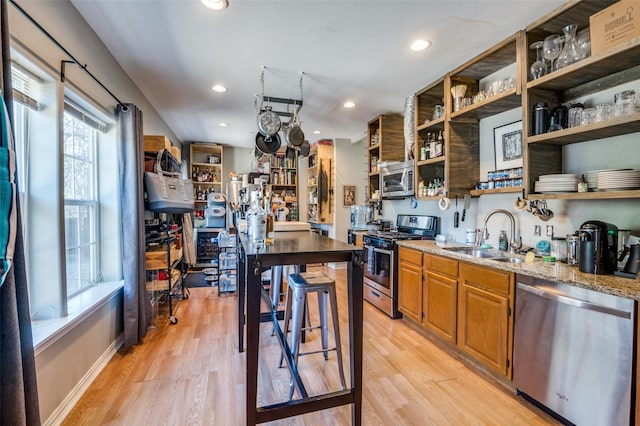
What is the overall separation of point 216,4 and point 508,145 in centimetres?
260

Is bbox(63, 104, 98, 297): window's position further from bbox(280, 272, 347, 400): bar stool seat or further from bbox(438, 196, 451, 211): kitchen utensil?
bbox(438, 196, 451, 211): kitchen utensil

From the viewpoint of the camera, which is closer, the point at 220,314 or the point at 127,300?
the point at 127,300

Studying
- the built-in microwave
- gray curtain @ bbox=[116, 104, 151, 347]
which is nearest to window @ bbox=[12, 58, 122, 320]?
A: gray curtain @ bbox=[116, 104, 151, 347]

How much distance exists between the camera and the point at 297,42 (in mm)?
2398

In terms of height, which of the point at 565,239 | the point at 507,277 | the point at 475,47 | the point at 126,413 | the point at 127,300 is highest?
the point at 475,47

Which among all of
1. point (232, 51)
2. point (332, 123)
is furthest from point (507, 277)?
point (332, 123)

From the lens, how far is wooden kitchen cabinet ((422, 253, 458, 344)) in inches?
100

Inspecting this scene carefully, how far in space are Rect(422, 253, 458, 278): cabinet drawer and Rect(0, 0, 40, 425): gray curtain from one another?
107 inches

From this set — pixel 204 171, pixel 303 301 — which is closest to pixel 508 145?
pixel 303 301

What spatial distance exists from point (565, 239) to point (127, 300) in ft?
11.7

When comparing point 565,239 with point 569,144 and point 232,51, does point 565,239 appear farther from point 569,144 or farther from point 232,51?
point 232,51

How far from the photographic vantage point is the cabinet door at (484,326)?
2078 mm

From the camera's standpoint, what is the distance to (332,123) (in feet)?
15.7

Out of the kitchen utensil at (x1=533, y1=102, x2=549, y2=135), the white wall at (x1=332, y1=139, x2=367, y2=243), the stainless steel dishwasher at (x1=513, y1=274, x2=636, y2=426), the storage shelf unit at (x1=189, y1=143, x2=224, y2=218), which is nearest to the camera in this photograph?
the stainless steel dishwasher at (x1=513, y1=274, x2=636, y2=426)
